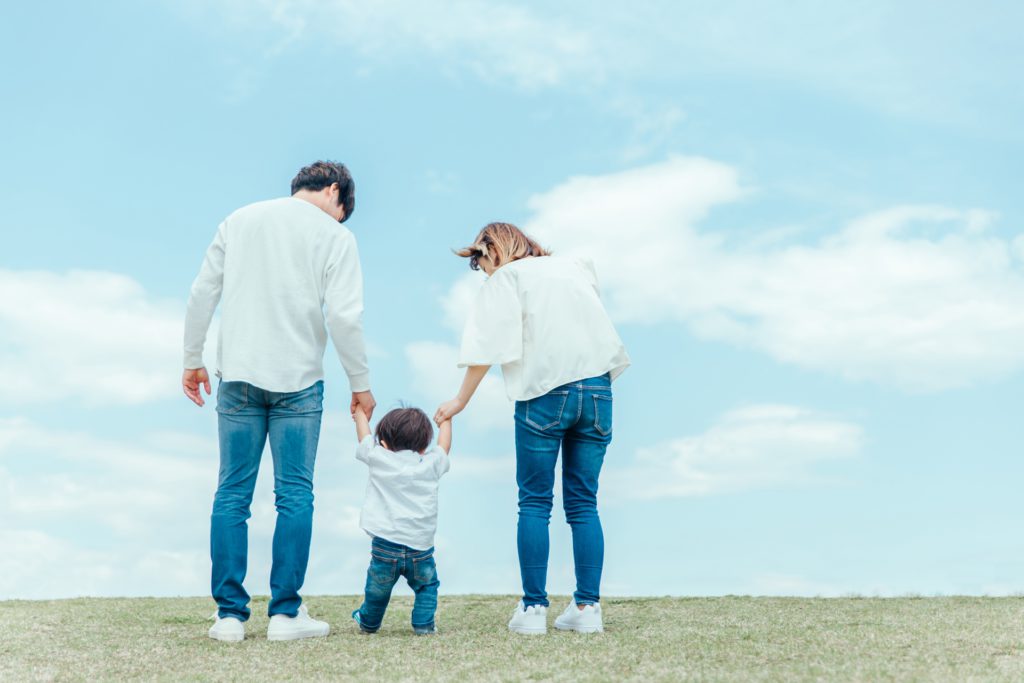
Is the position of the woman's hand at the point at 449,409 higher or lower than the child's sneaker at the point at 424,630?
higher

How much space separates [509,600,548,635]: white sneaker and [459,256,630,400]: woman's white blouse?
108 cm

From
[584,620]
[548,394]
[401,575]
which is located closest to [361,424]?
[401,575]

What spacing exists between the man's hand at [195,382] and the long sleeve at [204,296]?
119 mm

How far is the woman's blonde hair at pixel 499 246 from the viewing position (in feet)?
16.7

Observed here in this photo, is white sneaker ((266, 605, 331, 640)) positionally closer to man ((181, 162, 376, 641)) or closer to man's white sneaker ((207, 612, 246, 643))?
man ((181, 162, 376, 641))

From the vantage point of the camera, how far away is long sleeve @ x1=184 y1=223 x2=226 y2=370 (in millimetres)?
4891

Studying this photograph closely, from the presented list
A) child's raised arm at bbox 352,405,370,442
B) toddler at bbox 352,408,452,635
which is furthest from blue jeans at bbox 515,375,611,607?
child's raised arm at bbox 352,405,370,442

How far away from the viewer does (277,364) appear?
4684 mm

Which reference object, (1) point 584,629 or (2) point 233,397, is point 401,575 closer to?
(1) point 584,629

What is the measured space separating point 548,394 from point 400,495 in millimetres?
904

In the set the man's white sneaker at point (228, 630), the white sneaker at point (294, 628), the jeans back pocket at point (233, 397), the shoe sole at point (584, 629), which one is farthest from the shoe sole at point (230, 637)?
the shoe sole at point (584, 629)

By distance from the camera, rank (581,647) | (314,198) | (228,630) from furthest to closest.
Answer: (314,198), (228,630), (581,647)

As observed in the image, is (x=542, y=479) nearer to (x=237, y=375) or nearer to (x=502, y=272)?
(x=502, y=272)

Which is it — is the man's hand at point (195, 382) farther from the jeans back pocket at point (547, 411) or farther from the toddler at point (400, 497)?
the jeans back pocket at point (547, 411)
